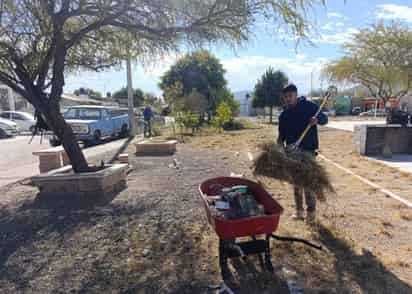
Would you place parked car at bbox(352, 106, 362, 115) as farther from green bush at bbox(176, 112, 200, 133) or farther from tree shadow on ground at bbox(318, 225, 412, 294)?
tree shadow on ground at bbox(318, 225, 412, 294)

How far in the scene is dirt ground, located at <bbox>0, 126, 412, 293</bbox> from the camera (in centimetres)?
269

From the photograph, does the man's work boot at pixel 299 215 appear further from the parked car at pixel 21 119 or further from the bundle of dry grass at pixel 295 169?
the parked car at pixel 21 119

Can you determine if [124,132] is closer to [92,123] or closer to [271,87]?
[92,123]

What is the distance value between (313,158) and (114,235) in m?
2.57

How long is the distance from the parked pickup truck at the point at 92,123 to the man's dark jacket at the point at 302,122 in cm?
1109

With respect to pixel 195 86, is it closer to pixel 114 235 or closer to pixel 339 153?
pixel 339 153

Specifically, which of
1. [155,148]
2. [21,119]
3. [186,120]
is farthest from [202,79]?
[155,148]

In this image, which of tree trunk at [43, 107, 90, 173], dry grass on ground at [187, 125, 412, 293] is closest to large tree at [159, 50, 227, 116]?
dry grass on ground at [187, 125, 412, 293]

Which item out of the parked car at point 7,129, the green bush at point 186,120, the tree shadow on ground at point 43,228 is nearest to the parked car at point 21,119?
the parked car at point 7,129

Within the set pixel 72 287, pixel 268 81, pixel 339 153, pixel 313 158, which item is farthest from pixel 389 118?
pixel 268 81

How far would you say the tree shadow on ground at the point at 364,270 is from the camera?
2.58 meters

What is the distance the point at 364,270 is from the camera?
9.34 feet

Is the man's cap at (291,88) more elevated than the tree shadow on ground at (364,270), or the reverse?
the man's cap at (291,88)

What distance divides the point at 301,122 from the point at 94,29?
379 cm
